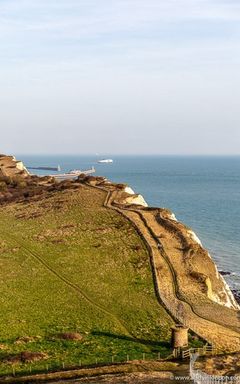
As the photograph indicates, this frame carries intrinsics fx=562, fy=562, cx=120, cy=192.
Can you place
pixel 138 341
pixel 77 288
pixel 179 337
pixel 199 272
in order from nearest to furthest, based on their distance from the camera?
pixel 179 337 → pixel 138 341 → pixel 77 288 → pixel 199 272

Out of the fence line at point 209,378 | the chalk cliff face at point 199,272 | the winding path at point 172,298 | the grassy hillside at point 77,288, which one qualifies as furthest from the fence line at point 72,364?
the chalk cliff face at point 199,272

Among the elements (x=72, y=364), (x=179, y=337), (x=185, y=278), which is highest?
(x=185, y=278)

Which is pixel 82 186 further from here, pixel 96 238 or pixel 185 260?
pixel 185 260

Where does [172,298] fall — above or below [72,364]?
above

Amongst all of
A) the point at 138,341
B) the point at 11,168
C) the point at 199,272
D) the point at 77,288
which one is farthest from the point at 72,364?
the point at 11,168

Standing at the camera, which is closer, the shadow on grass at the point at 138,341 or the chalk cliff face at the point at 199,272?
the shadow on grass at the point at 138,341

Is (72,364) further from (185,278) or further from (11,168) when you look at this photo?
(11,168)

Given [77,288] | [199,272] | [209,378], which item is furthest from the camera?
[199,272]

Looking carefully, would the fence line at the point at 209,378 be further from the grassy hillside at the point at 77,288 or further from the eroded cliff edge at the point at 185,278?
the eroded cliff edge at the point at 185,278
